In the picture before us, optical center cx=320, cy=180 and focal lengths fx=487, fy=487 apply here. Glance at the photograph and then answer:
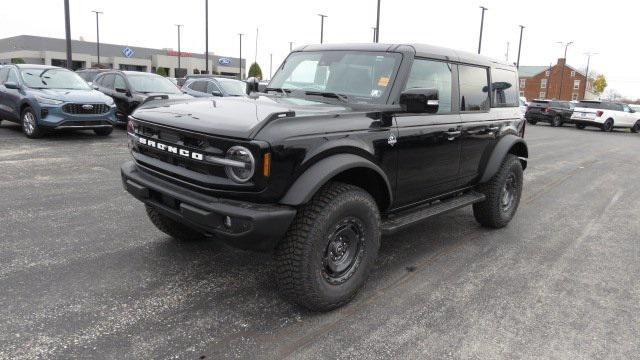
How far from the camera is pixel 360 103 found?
3984mm

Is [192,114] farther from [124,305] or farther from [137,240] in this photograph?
[137,240]

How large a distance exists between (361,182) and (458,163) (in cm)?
143

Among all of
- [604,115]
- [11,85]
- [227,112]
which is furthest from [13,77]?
[604,115]

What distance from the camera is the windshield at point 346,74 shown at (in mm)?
4109

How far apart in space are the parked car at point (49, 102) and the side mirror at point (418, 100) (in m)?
9.24

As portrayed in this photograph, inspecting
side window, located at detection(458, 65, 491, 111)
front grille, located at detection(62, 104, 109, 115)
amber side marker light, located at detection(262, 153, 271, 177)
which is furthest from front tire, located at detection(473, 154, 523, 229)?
front grille, located at detection(62, 104, 109, 115)

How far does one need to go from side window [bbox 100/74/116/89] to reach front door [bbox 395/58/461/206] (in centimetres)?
1178

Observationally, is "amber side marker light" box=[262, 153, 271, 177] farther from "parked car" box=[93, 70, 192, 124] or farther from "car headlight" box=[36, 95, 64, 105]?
"parked car" box=[93, 70, 192, 124]

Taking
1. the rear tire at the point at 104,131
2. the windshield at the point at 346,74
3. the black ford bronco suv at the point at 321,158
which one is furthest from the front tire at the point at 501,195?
the rear tire at the point at 104,131

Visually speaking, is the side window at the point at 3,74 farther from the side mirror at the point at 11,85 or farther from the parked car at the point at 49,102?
the side mirror at the point at 11,85

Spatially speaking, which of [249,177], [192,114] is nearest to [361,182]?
[249,177]

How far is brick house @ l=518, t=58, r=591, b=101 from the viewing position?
9069 cm

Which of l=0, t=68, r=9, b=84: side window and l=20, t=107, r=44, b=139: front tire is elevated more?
l=0, t=68, r=9, b=84: side window

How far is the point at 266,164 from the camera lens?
2.97 meters
